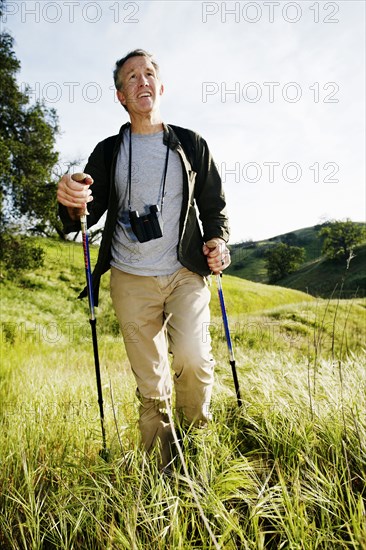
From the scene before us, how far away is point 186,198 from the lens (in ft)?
12.2

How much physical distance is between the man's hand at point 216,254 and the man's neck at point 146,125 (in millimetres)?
1110

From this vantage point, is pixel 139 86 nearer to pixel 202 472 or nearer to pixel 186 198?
pixel 186 198

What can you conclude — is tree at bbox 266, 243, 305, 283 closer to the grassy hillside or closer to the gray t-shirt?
the grassy hillside

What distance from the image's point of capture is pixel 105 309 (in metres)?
23.1

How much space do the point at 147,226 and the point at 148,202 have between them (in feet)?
1.00

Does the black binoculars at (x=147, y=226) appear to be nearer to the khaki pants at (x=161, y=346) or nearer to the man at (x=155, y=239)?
the man at (x=155, y=239)

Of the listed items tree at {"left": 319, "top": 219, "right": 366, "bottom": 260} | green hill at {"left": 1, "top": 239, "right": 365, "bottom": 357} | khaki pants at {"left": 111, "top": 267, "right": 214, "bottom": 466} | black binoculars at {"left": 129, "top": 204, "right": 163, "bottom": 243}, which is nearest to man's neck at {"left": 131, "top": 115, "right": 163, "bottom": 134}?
black binoculars at {"left": 129, "top": 204, "right": 163, "bottom": 243}

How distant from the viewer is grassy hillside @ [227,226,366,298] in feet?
243

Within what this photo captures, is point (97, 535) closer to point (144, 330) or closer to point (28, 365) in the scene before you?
point (144, 330)

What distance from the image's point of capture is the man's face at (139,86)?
3.72 m

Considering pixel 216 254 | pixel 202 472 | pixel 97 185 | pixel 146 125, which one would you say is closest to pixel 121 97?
pixel 146 125

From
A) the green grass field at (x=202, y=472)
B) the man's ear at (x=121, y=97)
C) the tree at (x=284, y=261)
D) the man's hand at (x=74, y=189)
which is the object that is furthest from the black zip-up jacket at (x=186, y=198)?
the tree at (x=284, y=261)

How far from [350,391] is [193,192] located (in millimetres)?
2286

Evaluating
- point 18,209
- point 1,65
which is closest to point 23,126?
point 1,65
